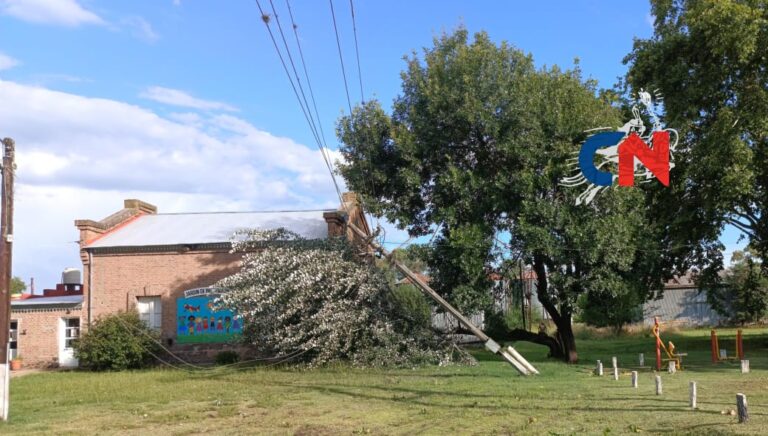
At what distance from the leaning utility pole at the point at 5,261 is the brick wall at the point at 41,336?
1319cm

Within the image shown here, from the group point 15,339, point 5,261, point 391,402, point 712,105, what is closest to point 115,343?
point 15,339

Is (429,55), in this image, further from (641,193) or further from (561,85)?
A: (641,193)

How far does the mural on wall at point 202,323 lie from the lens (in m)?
24.3

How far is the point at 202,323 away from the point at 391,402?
13.1m

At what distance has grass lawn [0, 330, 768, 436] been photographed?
1051 centimetres

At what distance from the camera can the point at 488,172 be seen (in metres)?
20.8

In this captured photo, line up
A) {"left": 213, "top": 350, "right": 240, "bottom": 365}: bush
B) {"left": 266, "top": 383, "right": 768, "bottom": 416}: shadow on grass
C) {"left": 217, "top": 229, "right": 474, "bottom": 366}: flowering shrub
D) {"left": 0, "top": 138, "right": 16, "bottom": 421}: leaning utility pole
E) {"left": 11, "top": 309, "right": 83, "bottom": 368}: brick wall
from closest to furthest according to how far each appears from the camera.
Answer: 1. {"left": 266, "top": 383, "right": 768, "bottom": 416}: shadow on grass
2. {"left": 0, "top": 138, "right": 16, "bottom": 421}: leaning utility pole
3. {"left": 217, "top": 229, "right": 474, "bottom": 366}: flowering shrub
4. {"left": 213, "top": 350, "right": 240, "bottom": 365}: bush
5. {"left": 11, "top": 309, "right": 83, "bottom": 368}: brick wall

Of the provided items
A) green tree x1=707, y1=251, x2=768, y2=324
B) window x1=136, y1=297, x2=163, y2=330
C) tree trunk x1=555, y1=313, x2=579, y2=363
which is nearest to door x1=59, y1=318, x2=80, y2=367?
window x1=136, y1=297, x2=163, y2=330

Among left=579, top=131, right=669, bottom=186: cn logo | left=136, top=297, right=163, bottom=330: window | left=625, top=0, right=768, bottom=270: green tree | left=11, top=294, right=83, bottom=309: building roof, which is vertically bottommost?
left=136, top=297, right=163, bottom=330: window

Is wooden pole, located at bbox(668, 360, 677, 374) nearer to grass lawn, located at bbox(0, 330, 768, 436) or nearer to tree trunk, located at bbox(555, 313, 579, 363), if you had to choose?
grass lawn, located at bbox(0, 330, 768, 436)

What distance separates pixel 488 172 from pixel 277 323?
27.2 ft

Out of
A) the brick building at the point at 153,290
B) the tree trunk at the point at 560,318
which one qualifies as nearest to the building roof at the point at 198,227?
the brick building at the point at 153,290

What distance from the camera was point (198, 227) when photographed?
2689 cm

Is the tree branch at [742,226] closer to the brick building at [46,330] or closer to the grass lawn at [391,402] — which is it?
the grass lawn at [391,402]
